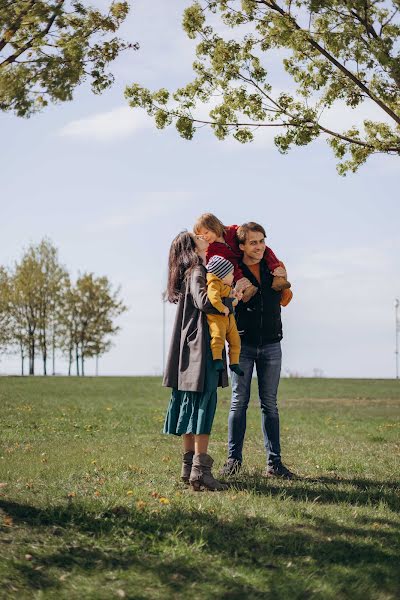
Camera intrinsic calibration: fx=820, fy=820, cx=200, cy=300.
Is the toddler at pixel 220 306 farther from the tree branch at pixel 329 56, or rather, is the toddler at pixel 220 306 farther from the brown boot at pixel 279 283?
the tree branch at pixel 329 56

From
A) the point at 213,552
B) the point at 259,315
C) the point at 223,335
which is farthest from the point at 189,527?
the point at 259,315

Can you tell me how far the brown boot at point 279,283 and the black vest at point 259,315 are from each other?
0.08 meters

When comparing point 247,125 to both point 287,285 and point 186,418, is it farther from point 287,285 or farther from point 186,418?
point 186,418

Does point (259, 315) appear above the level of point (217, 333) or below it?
above

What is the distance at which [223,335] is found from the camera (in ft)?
26.5

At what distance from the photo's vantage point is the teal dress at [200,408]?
8.12 m

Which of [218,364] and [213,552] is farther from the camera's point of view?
[218,364]

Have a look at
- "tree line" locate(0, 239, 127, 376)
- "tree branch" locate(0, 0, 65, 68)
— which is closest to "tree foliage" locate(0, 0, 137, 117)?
"tree branch" locate(0, 0, 65, 68)

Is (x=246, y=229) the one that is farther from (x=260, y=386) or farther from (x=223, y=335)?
(x=260, y=386)

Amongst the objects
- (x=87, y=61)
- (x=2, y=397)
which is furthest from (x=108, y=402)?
(x=87, y=61)

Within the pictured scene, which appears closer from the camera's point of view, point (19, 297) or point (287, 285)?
point (287, 285)

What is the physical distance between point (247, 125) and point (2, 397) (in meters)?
13.4

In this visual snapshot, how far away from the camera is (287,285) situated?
9.06m

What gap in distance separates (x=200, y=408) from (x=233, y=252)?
5.93 feet
